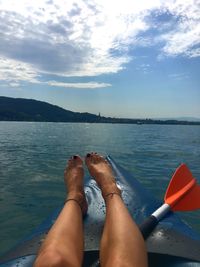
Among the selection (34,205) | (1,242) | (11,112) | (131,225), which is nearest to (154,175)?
(34,205)

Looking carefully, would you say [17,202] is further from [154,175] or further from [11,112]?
[11,112]

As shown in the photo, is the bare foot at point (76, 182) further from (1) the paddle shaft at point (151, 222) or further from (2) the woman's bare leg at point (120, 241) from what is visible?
(1) the paddle shaft at point (151, 222)

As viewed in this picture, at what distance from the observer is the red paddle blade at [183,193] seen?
4394 millimetres

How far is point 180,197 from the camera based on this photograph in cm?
448

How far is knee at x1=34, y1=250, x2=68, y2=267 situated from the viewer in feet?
6.76

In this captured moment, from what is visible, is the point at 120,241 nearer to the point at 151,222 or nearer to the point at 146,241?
the point at 146,241

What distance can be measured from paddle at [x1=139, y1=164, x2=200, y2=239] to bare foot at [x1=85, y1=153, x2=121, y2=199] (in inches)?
25.2

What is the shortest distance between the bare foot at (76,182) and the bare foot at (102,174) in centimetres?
16

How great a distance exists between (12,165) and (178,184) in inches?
391

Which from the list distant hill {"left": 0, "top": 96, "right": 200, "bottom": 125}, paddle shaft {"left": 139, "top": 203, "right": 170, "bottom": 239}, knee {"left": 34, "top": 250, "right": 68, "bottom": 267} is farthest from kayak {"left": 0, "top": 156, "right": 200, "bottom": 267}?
distant hill {"left": 0, "top": 96, "right": 200, "bottom": 125}

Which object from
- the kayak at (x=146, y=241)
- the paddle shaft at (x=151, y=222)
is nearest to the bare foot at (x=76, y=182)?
the kayak at (x=146, y=241)

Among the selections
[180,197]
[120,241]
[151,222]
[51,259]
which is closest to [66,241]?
[51,259]

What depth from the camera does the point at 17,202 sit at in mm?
7453

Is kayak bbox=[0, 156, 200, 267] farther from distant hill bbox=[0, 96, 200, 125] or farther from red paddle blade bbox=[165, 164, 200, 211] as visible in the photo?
distant hill bbox=[0, 96, 200, 125]
